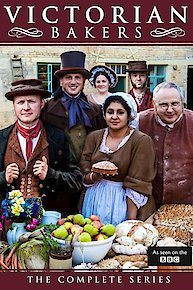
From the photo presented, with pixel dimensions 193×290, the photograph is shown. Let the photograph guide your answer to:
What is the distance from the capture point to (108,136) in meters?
4.66

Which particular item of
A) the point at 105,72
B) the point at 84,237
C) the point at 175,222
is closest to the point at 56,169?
the point at 84,237

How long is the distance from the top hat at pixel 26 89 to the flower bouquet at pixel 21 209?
29.7 inches

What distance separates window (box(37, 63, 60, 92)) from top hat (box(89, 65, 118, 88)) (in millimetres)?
272

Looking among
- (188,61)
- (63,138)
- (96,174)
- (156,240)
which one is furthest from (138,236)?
(188,61)

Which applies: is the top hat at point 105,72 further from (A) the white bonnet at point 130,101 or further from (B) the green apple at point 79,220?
(B) the green apple at point 79,220

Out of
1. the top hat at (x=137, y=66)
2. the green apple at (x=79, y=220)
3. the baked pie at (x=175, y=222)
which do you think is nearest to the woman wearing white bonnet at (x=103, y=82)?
the top hat at (x=137, y=66)

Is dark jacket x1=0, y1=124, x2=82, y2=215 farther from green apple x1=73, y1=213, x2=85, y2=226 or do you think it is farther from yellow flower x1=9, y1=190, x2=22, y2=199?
green apple x1=73, y1=213, x2=85, y2=226

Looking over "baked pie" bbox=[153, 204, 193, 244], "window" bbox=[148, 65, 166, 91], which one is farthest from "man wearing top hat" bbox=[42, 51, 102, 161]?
"baked pie" bbox=[153, 204, 193, 244]

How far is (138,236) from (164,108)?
1.01m

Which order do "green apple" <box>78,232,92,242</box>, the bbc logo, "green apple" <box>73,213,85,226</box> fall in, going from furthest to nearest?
the bbc logo < "green apple" <box>73,213,85,226</box> < "green apple" <box>78,232,92,242</box>

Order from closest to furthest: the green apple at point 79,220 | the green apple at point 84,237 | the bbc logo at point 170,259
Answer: the green apple at point 84,237 < the green apple at point 79,220 < the bbc logo at point 170,259

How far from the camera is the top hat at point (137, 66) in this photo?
4621 mm

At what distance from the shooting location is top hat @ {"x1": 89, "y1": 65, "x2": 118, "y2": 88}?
4.62 m

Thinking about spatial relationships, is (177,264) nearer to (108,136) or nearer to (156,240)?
(156,240)
